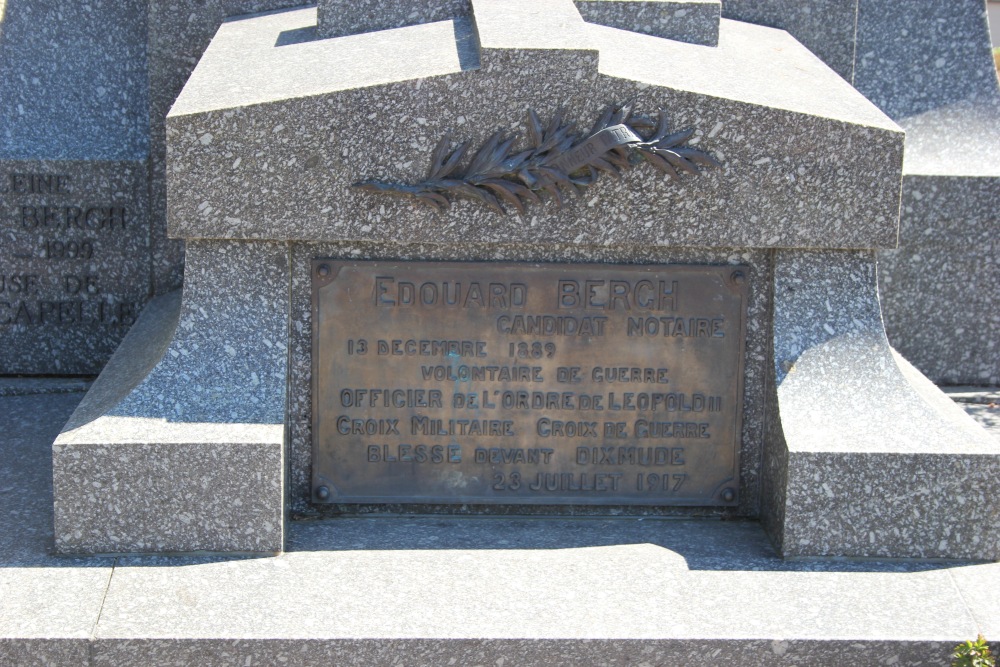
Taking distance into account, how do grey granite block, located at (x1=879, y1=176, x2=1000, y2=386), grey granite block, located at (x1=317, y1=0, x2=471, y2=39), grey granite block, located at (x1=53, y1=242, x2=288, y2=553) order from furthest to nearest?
1. grey granite block, located at (x1=879, y1=176, x2=1000, y2=386)
2. grey granite block, located at (x1=317, y1=0, x2=471, y2=39)
3. grey granite block, located at (x1=53, y1=242, x2=288, y2=553)

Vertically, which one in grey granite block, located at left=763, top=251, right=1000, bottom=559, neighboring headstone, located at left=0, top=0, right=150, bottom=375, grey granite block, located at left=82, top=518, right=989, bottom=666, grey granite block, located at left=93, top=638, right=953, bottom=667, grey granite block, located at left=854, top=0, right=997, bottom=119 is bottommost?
grey granite block, located at left=93, top=638, right=953, bottom=667

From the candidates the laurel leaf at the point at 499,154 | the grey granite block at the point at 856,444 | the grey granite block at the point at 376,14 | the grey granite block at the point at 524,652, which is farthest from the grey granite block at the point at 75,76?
the grey granite block at the point at 856,444

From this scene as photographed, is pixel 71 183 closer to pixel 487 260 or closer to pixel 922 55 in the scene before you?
pixel 487 260

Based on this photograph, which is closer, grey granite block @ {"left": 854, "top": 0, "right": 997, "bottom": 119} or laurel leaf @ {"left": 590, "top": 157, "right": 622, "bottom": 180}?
laurel leaf @ {"left": 590, "top": 157, "right": 622, "bottom": 180}

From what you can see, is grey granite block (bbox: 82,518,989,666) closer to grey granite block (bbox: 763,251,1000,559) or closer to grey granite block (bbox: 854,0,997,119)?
grey granite block (bbox: 763,251,1000,559)

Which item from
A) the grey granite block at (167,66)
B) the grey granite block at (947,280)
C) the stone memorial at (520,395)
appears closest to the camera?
the stone memorial at (520,395)

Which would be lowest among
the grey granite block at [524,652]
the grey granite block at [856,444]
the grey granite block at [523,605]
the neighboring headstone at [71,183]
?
the grey granite block at [524,652]

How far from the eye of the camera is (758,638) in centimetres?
321

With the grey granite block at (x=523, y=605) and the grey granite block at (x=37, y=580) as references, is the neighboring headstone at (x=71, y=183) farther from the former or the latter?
the grey granite block at (x=523, y=605)

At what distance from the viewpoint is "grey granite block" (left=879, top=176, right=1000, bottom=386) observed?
5.10 metres

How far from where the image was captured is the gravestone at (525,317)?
3598 millimetres

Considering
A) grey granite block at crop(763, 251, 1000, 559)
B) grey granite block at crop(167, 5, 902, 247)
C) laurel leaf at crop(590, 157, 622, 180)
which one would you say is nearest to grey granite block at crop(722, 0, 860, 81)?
grey granite block at crop(167, 5, 902, 247)

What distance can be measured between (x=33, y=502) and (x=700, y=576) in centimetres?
230

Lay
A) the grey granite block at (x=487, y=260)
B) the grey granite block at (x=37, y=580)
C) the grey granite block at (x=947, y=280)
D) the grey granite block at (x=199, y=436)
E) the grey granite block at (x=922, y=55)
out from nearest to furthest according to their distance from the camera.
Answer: the grey granite block at (x=37, y=580), the grey granite block at (x=199, y=436), the grey granite block at (x=487, y=260), the grey granite block at (x=947, y=280), the grey granite block at (x=922, y=55)
